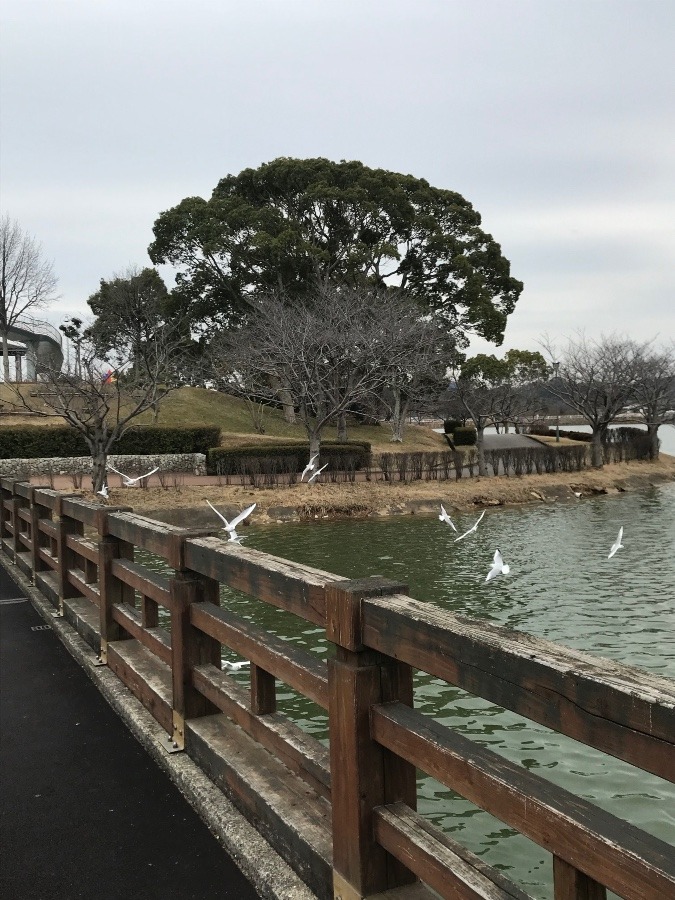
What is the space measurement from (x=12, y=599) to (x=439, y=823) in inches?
217

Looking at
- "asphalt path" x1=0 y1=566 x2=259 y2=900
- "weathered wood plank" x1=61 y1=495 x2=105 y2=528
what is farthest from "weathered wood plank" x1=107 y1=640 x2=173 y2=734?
"weathered wood plank" x1=61 y1=495 x2=105 y2=528

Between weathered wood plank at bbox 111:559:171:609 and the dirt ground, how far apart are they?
587 inches

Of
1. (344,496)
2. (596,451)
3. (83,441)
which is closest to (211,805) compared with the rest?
(344,496)

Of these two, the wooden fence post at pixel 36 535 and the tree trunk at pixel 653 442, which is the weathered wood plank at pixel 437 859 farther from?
the tree trunk at pixel 653 442

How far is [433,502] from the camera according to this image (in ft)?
74.8

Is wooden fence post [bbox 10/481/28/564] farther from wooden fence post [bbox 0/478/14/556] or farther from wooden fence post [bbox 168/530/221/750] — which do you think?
wooden fence post [bbox 168/530/221/750]

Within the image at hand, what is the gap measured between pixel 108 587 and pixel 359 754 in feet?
11.0

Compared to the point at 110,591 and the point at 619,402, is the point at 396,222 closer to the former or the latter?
the point at 619,402

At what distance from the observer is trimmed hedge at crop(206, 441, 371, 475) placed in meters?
25.1

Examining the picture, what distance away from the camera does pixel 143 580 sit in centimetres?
459

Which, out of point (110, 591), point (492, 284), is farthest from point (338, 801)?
point (492, 284)

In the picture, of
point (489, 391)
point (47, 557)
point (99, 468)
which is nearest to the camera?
point (47, 557)

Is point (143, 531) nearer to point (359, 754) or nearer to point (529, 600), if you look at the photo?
point (359, 754)

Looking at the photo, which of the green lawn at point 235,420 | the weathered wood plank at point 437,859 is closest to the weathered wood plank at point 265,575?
the weathered wood plank at point 437,859
